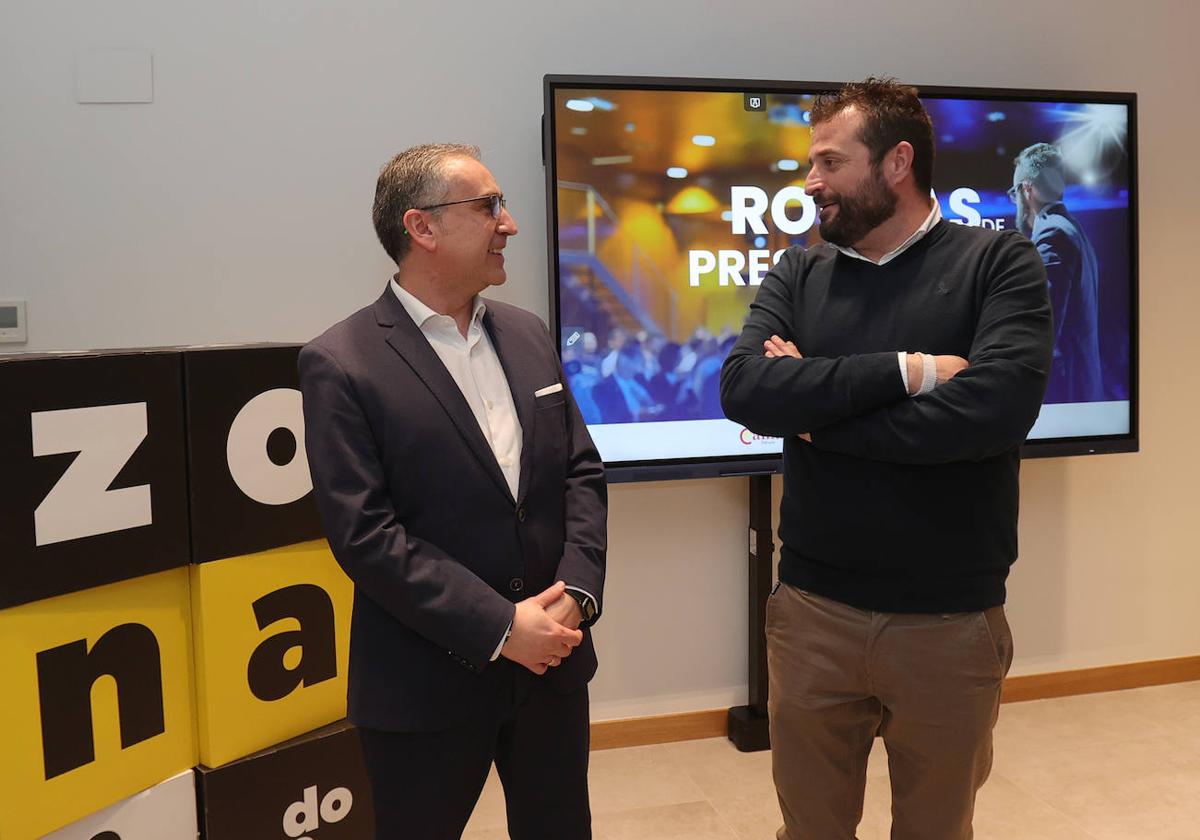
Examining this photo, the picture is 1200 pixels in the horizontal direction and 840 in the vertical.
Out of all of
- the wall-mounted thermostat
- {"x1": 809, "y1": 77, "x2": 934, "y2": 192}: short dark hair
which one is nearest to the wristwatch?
{"x1": 809, "y1": 77, "x2": 934, "y2": 192}: short dark hair

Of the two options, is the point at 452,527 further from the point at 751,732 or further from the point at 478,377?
the point at 751,732

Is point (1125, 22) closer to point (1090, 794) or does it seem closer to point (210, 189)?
point (1090, 794)

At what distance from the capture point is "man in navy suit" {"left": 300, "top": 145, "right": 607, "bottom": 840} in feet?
5.47

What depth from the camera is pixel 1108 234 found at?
3.50m

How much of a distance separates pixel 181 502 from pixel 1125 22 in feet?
→ 11.4

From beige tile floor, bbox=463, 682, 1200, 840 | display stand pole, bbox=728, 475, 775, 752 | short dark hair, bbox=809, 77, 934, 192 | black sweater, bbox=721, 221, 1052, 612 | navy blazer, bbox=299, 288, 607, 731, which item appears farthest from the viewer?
display stand pole, bbox=728, 475, 775, 752

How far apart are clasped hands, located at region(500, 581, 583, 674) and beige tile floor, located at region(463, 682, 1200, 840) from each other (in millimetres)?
1386

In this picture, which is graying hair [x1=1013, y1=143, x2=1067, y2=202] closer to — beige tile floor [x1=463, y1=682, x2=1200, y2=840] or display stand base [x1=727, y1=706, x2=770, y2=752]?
beige tile floor [x1=463, y1=682, x2=1200, y2=840]

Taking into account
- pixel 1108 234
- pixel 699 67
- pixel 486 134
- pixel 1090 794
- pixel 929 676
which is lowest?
pixel 1090 794

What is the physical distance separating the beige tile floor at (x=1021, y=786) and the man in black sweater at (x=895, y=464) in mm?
1058

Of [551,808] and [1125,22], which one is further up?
[1125,22]

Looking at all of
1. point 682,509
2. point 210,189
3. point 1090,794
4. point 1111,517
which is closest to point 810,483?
point 682,509

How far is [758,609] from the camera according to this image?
136 inches

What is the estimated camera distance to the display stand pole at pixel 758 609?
11.2ft
